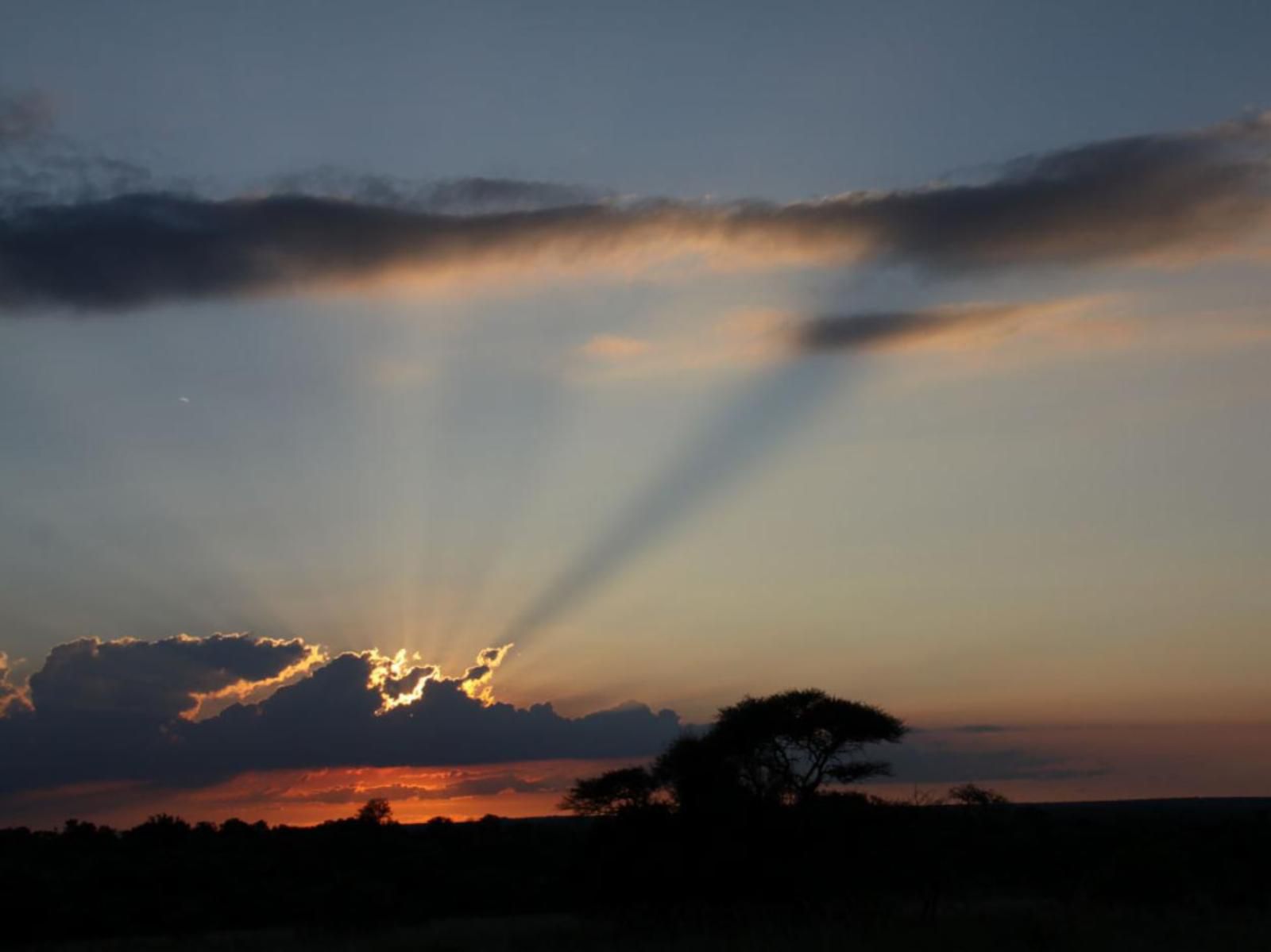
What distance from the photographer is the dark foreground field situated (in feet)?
80.0

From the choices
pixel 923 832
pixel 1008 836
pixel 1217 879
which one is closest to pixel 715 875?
pixel 923 832

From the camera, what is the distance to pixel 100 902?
42531 mm

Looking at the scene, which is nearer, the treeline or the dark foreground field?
the dark foreground field

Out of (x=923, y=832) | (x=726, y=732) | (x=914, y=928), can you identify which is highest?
(x=726, y=732)

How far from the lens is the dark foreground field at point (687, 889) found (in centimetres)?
2438

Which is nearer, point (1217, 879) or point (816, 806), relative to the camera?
point (816, 806)

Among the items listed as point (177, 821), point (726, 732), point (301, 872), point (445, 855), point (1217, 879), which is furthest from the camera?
point (177, 821)

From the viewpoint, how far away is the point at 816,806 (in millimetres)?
29750

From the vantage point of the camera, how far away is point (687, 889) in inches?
1130

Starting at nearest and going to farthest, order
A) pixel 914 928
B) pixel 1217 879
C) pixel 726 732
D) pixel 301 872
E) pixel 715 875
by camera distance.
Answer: pixel 914 928
pixel 715 875
pixel 726 732
pixel 1217 879
pixel 301 872

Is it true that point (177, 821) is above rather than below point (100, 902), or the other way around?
above

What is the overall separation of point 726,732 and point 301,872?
2666 centimetres

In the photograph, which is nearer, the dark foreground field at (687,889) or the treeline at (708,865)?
the dark foreground field at (687,889)

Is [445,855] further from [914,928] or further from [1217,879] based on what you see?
[914,928]
